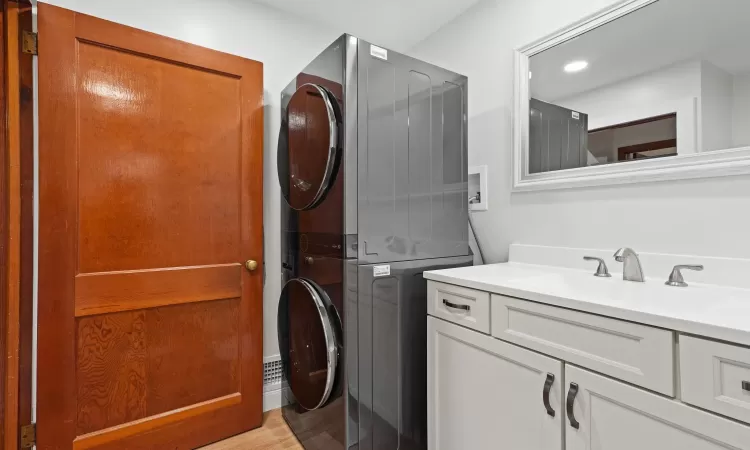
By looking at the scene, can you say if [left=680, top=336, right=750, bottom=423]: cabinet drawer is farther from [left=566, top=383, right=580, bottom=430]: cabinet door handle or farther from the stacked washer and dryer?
the stacked washer and dryer

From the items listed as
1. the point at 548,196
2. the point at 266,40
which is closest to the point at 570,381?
Result: the point at 548,196

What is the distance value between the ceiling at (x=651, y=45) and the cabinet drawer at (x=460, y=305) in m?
1.11

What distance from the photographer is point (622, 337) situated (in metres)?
0.88

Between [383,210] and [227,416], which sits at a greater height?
[383,210]

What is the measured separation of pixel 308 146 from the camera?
5.16 ft

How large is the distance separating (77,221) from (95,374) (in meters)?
0.69

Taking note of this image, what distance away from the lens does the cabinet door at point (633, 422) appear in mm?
729

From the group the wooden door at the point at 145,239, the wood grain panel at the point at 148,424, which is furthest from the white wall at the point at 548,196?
the wood grain panel at the point at 148,424

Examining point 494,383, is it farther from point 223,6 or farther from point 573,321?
point 223,6

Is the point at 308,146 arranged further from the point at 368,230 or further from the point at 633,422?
the point at 633,422

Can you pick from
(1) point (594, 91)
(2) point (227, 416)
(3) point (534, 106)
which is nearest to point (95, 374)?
(2) point (227, 416)

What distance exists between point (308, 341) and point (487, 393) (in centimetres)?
81

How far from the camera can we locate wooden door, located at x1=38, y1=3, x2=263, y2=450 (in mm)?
1447

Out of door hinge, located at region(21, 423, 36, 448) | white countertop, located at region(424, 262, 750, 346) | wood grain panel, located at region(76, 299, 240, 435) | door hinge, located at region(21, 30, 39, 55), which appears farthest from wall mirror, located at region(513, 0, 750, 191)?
door hinge, located at region(21, 423, 36, 448)
